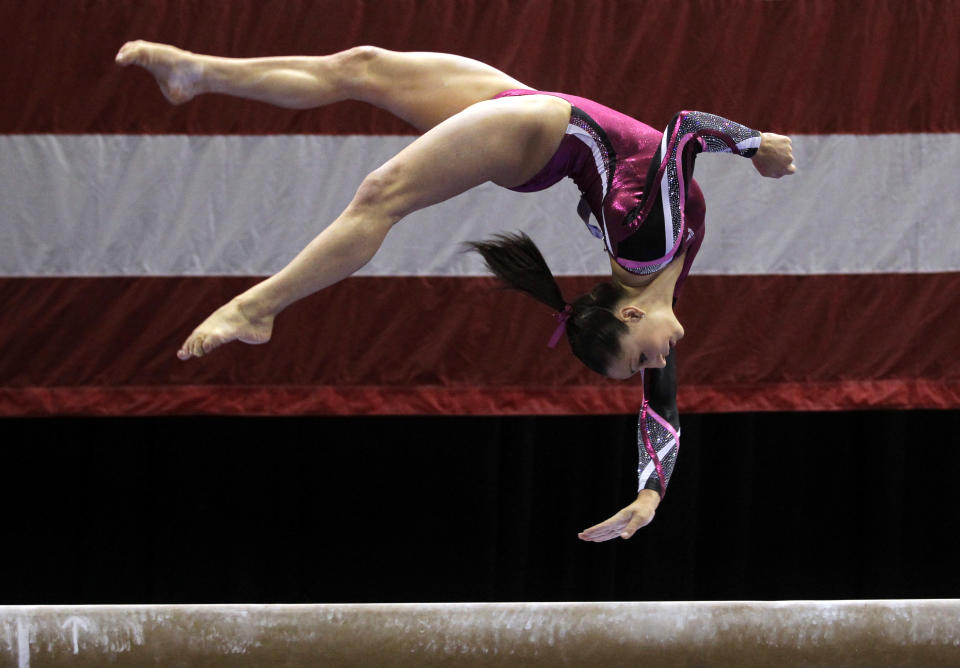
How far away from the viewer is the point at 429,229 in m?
2.88

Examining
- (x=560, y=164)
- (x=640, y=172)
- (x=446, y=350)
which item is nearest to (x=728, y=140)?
(x=640, y=172)

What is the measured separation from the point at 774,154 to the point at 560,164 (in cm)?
46

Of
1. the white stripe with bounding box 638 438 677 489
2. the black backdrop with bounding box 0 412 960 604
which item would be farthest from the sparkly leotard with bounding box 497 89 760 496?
the black backdrop with bounding box 0 412 960 604

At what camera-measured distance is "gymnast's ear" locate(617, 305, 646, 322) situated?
6.86 ft

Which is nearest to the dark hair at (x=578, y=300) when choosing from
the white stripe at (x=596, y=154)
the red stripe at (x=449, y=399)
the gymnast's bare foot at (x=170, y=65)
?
the white stripe at (x=596, y=154)

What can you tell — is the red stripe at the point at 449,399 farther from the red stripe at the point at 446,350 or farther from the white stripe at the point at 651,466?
the white stripe at the point at 651,466

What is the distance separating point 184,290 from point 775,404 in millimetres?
1642

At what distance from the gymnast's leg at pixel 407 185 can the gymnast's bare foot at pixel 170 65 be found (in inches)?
17.1

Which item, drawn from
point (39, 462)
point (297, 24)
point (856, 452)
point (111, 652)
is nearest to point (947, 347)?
point (856, 452)

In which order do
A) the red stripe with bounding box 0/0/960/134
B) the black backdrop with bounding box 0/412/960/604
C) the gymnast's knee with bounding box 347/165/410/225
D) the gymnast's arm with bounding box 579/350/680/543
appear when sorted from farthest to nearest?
the black backdrop with bounding box 0/412/960/604
the red stripe with bounding box 0/0/960/134
the gymnast's arm with bounding box 579/350/680/543
the gymnast's knee with bounding box 347/165/410/225

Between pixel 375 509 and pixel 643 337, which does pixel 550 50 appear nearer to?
pixel 643 337

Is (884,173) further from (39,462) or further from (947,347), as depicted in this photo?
(39,462)

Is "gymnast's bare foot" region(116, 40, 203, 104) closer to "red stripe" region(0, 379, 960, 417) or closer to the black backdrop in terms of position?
"red stripe" region(0, 379, 960, 417)

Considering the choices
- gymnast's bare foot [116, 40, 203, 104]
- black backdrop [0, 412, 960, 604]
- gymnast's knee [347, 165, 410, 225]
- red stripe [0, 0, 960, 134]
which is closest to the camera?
gymnast's knee [347, 165, 410, 225]
